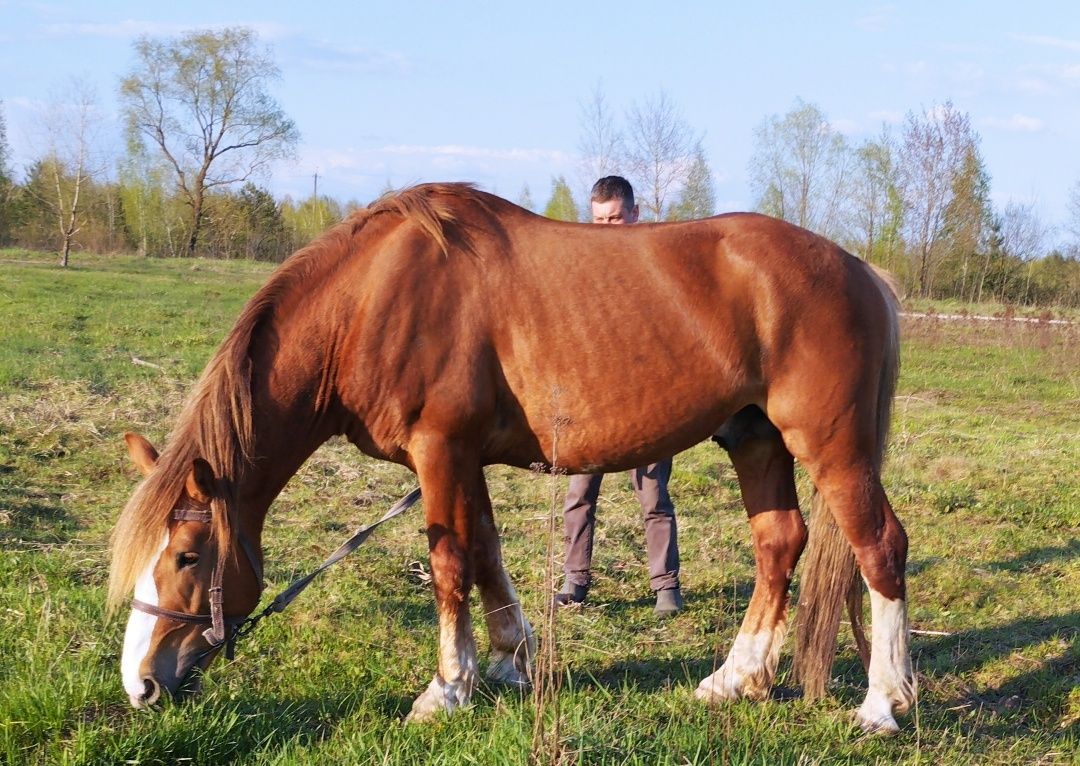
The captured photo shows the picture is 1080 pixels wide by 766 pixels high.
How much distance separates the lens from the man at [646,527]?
4836mm

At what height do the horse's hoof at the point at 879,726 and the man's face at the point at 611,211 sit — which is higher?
the man's face at the point at 611,211

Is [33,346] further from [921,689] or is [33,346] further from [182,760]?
[921,689]

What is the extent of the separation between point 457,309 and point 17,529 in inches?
140

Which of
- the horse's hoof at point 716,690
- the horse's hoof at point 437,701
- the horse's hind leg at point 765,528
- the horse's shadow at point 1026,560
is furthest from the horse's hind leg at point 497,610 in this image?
the horse's shadow at point 1026,560

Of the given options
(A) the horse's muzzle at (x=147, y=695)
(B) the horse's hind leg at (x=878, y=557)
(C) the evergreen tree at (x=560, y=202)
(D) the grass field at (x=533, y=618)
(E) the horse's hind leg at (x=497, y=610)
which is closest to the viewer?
(D) the grass field at (x=533, y=618)

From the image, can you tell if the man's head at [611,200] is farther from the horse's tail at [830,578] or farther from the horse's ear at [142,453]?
the horse's ear at [142,453]

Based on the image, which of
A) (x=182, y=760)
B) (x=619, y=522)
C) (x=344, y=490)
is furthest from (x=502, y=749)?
(x=344, y=490)

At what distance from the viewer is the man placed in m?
4.84

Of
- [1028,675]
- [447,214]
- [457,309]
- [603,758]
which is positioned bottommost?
[1028,675]

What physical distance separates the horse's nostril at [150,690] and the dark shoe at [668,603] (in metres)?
2.60

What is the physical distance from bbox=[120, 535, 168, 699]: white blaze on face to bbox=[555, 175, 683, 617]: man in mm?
2293

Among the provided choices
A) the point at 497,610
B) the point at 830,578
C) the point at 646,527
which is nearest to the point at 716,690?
the point at 830,578

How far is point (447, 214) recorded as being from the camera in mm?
3514

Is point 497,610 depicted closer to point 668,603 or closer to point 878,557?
point 668,603
